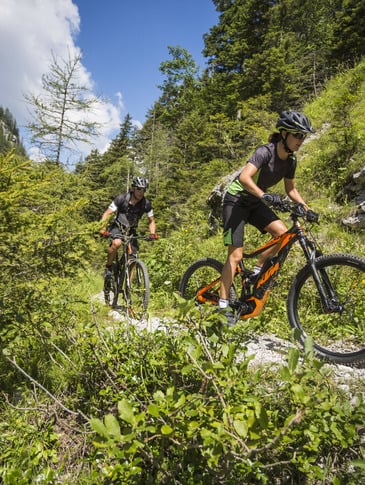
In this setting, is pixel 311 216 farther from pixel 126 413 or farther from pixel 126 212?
pixel 126 212

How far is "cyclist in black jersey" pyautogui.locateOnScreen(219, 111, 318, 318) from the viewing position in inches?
130

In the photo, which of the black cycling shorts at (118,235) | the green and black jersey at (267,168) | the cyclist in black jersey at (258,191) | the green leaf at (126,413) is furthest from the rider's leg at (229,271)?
the green leaf at (126,413)

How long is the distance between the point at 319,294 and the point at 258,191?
1.30m

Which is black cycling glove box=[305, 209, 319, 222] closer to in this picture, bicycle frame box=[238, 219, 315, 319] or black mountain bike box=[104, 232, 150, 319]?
bicycle frame box=[238, 219, 315, 319]

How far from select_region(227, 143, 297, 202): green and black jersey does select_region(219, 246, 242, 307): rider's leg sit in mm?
689

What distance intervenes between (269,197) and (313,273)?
930 mm

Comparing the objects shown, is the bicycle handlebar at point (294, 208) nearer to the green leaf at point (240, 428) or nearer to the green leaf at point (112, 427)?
the green leaf at point (240, 428)

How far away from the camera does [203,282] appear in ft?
16.9

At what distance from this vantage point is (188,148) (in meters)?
25.0

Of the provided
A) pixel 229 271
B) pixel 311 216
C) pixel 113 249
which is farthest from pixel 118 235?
pixel 311 216

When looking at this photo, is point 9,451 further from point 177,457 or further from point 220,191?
point 220,191

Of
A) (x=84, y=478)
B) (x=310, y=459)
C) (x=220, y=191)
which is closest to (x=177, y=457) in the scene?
(x=84, y=478)

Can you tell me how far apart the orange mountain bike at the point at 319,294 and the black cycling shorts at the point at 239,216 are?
13.6 inches

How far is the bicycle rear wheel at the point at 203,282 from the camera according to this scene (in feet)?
14.0
